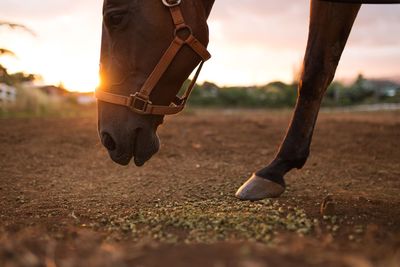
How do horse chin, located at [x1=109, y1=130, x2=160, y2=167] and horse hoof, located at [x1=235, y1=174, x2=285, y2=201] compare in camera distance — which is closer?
horse chin, located at [x1=109, y1=130, x2=160, y2=167]

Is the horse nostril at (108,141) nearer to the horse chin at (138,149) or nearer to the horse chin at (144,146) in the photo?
the horse chin at (138,149)

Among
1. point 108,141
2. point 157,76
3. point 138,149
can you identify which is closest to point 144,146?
point 138,149

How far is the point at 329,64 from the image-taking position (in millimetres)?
3400

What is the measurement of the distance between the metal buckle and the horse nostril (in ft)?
0.76

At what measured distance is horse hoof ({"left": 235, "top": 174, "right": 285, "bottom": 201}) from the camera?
3.32m

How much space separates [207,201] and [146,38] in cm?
114

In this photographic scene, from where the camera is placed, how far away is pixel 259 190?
336 cm

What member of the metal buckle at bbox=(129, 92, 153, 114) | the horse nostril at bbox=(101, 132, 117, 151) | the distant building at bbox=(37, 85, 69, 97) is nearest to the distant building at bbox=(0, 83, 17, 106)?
the distant building at bbox=(37, 85, 69, 97)

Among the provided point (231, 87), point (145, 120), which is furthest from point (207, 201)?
point (231, 87)

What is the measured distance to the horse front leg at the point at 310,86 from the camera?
3283 mm

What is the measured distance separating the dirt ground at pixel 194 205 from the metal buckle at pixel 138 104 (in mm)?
614

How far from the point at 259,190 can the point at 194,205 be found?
0.55m

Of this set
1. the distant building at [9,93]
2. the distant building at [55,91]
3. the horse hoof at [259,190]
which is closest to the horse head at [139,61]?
the horse hoof at [259,190]

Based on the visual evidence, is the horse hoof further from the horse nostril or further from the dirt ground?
the horse nostril
